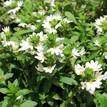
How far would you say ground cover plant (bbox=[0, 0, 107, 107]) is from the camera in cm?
265

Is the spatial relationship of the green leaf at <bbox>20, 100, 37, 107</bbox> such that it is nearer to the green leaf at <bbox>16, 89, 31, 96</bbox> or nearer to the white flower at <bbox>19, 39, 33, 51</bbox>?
the green leaf at <bbox>16, 89, 31, 96</bbox>

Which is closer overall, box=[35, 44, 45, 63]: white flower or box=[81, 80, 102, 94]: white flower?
box=[81, 80, 102, 94]: white flower

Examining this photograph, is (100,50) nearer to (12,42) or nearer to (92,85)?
(92,85)

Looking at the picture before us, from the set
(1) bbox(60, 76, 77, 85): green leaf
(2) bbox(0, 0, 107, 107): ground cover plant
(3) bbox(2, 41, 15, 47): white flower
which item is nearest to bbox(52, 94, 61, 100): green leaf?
(2) bbox(0, 0, 107, 107): ground cover plant

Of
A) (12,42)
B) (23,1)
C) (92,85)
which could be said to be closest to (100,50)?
(92,85)

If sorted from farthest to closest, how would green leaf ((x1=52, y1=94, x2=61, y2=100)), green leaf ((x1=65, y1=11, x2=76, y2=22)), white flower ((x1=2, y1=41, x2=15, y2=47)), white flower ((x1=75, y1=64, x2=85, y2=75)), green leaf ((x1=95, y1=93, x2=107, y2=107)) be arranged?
green leaf ((x1=65, y1=11, x2=76, y2=22)) → white flower ((x1=2, y1=41, x2=15, y2=47)) → green leaf ((x1=52, y1=94, x2=61, y2=100)) → white flower ((x1=75, y1=64, x2=85, y2=75)) → green leaf ((x1=95, y1=93, x2=107, y2=107))

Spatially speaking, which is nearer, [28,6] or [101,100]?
[101,100]

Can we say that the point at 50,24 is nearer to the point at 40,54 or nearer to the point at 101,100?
the point at 40,54

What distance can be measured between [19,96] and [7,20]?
1166 millimetres

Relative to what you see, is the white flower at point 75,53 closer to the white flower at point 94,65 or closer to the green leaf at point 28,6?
the white flower at point 94,65

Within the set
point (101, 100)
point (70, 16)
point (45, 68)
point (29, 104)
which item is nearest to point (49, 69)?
point (45, 68)

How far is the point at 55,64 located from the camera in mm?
2668

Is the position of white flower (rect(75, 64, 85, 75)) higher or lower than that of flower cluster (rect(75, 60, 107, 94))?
higher

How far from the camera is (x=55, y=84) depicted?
2.71 meters
